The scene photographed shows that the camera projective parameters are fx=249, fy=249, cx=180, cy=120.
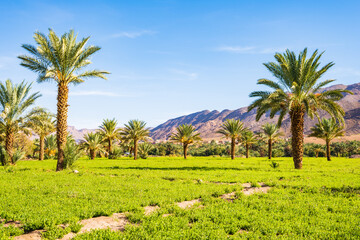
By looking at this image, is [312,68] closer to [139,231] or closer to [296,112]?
[296,112]

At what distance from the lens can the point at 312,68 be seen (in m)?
22.6

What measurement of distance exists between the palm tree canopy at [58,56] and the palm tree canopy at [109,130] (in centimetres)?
2756

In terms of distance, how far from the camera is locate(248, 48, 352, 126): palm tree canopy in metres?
22.4

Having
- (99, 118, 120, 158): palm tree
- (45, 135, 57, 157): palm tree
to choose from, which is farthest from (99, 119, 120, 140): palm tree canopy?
(45, 135, 57, 157): palm tree

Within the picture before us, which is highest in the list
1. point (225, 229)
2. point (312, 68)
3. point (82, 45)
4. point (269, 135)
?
point (82, 45)

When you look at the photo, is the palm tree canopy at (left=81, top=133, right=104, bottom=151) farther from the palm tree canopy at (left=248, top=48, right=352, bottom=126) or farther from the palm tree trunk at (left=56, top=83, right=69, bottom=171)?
the palm tree canopy at (left=248, top=48, right=352, bottom=126)

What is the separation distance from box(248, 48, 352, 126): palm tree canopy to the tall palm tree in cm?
2512

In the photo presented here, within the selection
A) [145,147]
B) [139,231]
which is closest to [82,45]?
[139,231]

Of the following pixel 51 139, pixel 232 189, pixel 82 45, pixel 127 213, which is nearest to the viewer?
pixel 127 213

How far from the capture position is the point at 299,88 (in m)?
22.5

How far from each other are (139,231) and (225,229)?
2317 mm

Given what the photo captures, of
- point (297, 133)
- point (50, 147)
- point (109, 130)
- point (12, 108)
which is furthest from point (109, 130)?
point (297, 133)

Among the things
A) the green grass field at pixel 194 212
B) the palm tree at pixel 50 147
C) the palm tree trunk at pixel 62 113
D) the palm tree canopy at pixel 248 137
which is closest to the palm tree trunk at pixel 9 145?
the palm tree trunk at pixel 62 113

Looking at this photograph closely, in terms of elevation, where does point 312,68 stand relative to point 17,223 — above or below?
above
